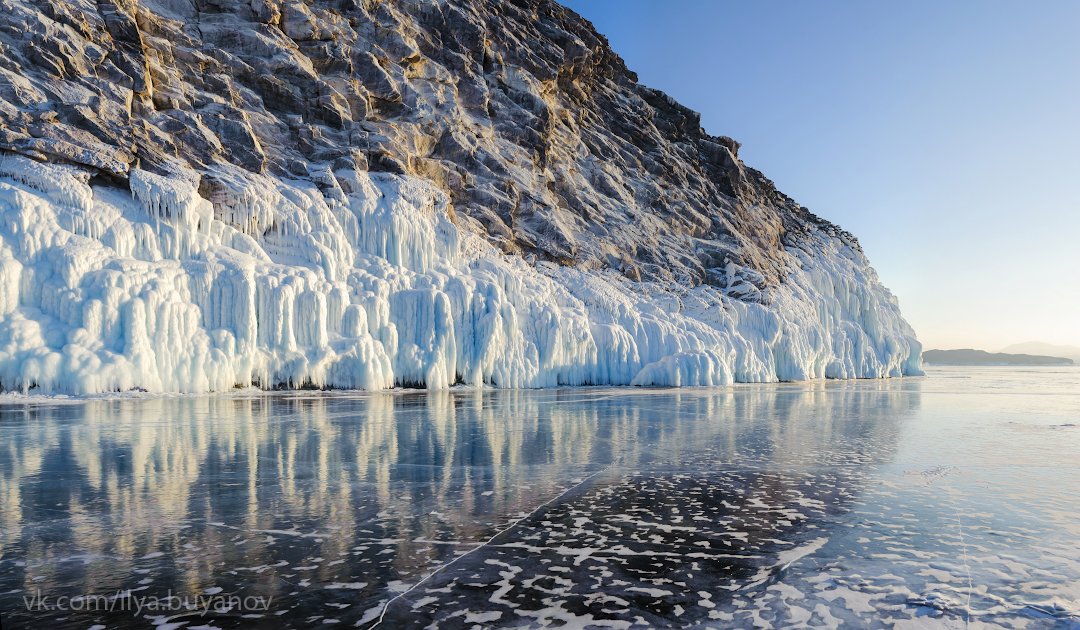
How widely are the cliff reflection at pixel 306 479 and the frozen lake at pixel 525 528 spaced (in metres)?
0.05

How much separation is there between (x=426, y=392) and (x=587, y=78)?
38.7m

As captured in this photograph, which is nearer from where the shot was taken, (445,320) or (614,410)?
(614,410)

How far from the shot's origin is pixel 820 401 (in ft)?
91.6

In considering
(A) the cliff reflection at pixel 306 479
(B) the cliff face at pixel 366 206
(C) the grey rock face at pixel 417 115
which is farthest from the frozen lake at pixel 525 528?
(C) the grey rock face at pixel 417 115

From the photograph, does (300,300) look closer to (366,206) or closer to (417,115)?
(366,206)

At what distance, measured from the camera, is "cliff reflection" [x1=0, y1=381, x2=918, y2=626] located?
5.68m

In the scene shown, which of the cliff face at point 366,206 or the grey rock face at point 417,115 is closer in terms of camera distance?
the cliff face at point 366,206

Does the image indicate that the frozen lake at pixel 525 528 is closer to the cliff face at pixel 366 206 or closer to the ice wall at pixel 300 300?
the ice wall at pixel 300 300

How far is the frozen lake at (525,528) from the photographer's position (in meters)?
5.07

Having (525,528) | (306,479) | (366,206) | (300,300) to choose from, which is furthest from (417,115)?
(525,528)

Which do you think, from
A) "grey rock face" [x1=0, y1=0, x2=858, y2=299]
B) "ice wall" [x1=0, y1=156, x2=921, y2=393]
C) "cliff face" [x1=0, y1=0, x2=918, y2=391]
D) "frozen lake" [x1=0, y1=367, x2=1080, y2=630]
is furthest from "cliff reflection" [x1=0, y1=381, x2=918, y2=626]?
"grey rock face" [x1=0, y1=0, x2=858, y2=299]

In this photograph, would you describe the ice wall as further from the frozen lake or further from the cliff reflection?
the frozen lake

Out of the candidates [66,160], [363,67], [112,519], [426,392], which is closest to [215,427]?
[112,519]

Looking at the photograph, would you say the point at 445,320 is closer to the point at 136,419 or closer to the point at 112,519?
the point at 136,419
